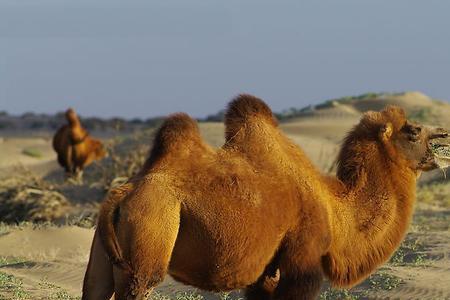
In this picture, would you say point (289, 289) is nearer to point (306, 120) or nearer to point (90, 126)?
point (306, 120)

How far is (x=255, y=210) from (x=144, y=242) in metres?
0.94

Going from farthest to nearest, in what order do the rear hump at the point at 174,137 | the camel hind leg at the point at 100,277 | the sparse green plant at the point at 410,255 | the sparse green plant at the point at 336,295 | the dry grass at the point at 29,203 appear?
the dry grass at the point at 29,203 → the sparse green plant at the point at 410,255 → the sparse green plant at the point at 336,295 → the rear hump at the point at 174,137 → the camel hind leg at the point at 100,277

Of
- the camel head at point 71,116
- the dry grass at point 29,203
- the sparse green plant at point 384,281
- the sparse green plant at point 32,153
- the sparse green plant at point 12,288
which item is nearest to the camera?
the sparse green plant at point 12,288

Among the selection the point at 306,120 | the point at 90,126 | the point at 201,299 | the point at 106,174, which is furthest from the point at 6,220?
the point at 90,126

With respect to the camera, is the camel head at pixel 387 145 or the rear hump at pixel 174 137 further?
the camel head at pixel 387 145

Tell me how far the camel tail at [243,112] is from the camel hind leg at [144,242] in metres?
1.29

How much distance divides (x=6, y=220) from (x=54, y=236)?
15.1ft

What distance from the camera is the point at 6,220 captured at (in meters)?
19.0

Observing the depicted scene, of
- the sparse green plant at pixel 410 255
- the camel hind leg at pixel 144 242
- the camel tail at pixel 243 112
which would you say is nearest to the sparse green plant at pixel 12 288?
the camel tail at pixel 243 112

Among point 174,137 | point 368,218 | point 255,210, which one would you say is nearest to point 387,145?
point 368,218

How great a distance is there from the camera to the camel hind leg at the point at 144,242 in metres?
6.42

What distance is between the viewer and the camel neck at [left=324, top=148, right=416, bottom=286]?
298 inches

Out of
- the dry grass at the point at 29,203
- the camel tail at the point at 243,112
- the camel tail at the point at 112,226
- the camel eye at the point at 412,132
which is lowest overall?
the dry grass at the point at 29,203

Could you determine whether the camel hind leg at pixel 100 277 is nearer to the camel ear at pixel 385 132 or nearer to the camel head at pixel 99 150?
the camel ear at pixel 385 132
